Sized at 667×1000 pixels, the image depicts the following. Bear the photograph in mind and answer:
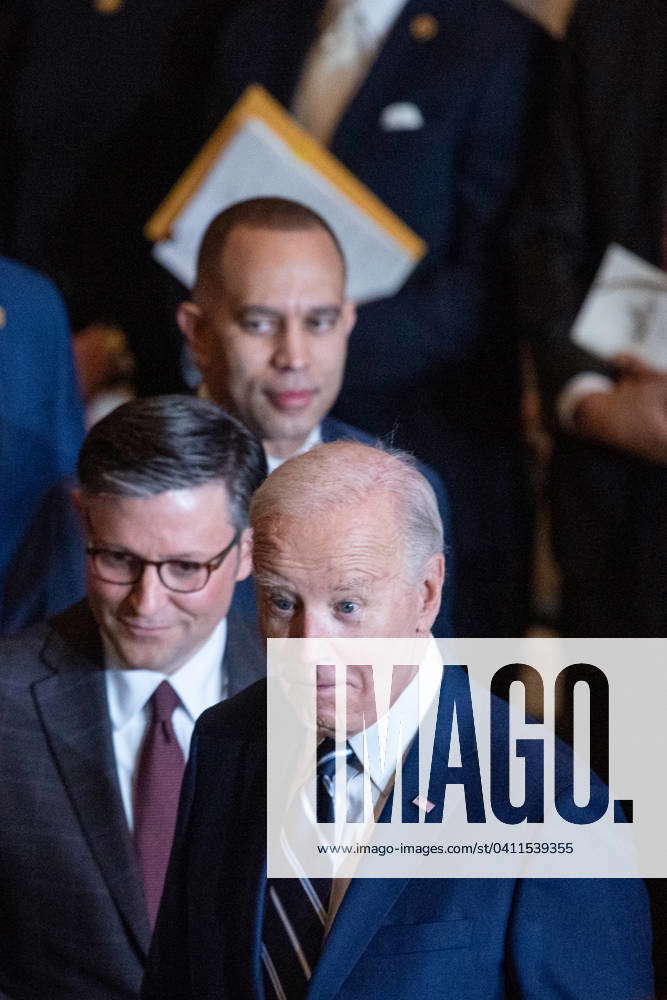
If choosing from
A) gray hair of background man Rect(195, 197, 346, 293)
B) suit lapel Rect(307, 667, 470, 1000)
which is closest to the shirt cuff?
gray hair of background man Rect(195, 197, 346, 293)

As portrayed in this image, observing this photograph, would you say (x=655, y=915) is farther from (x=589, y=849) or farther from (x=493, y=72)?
(x=493, y=72)

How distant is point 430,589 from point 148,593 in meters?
0.25

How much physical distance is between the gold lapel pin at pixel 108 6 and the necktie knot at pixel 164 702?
128 cm

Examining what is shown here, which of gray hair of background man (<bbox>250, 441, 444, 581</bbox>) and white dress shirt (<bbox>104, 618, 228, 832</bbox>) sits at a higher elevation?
gray hair of background man (<bbox>250, 441, 444, 581</bbox>)

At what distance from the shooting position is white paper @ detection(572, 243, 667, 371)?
5.10 feet

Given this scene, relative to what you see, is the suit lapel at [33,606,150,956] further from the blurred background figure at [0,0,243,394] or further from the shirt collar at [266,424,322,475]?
the blurred background figure at [0,0,243,394]

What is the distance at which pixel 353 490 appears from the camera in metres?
0.99

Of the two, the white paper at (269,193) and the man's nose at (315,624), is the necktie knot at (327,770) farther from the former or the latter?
the white paper at (269,193)

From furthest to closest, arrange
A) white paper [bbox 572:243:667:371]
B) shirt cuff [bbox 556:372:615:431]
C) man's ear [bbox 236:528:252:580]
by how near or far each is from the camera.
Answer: shirt cuff [bbox 556:372:615:431], white paper [bbox 572:243:667:371], man's ear [bbox 236:528:252:580]

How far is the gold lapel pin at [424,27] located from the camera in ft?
5.99

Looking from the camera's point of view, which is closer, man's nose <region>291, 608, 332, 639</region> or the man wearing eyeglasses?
man's nose <region>291, 608, 332, 639</region>

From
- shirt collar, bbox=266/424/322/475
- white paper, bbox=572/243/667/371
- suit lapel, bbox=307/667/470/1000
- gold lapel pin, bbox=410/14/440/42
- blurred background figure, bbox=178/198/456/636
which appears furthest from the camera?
gold lapel pin, bbox=410/14/440/42

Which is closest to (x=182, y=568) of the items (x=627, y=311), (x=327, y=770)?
(x=327, y=770)

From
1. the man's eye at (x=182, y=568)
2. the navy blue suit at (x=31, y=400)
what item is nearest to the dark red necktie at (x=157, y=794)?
the man's eye at (x=182, y=568)
